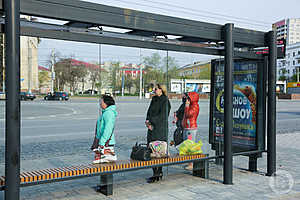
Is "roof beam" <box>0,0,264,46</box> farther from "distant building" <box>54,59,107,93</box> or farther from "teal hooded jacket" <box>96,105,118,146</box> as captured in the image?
"teal hooded jacket" <box>96,105,118,146</box>

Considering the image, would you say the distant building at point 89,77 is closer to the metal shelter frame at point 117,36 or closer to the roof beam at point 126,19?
the metal shelter frame at point 117,36

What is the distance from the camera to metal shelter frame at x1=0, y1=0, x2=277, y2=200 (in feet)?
12.1

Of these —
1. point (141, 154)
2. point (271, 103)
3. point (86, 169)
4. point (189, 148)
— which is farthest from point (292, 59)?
point (86, 169)

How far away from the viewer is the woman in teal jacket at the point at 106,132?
5.24 m

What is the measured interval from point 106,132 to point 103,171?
0.62 m

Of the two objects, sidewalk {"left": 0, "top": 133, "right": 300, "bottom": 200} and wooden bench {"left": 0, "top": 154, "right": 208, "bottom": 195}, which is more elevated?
wooden bench {"left": 0, "top": 154, "right": 208, "bottom": 195}

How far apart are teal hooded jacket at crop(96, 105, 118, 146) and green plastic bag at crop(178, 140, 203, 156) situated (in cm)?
158

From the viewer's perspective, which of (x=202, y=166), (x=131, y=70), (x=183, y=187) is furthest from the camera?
(x=202, y=166)

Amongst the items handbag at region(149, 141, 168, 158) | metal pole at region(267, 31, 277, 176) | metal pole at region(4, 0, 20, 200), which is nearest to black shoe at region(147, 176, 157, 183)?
handbag at region(149, 141, 168, 158)

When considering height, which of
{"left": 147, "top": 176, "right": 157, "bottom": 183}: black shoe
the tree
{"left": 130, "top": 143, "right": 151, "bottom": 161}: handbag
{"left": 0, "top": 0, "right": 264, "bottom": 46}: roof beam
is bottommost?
{"left": 147, "top": 176, "right": 157, "bottom": 183}: black shoe

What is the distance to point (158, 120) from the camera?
6.07 m

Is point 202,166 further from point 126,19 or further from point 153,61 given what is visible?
point 126,19

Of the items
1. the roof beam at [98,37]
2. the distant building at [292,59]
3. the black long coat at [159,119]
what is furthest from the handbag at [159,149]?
the distant building at [292,59]

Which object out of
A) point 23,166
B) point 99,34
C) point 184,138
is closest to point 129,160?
point 184,138
